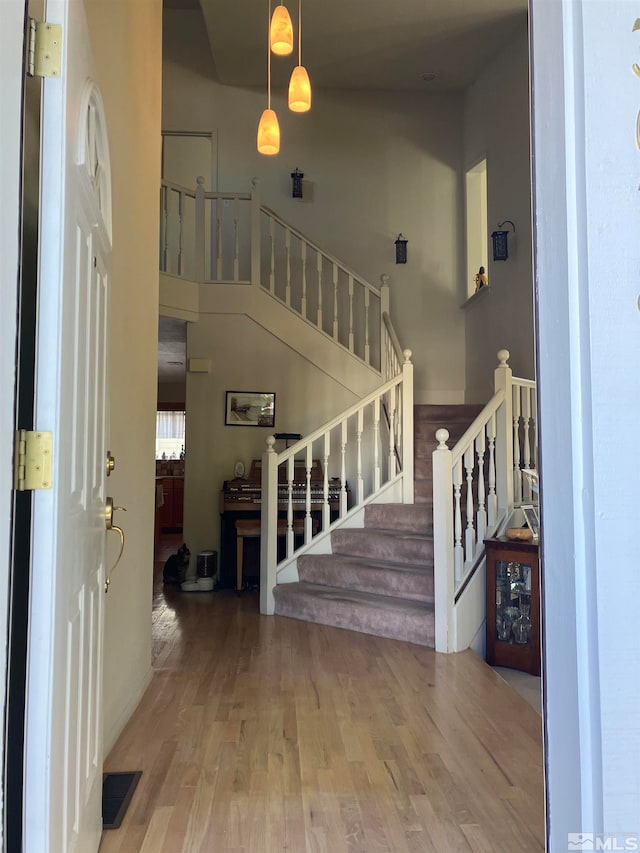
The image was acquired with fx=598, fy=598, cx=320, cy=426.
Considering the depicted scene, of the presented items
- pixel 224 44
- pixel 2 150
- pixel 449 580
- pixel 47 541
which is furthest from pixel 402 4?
pixel 47 541

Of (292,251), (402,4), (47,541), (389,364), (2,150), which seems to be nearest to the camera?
(2,150)

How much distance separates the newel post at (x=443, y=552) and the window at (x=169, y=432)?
366 inches

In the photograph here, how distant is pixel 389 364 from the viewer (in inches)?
239

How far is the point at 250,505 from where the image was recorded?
18.0 ft

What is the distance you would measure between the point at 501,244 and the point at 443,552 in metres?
3.42

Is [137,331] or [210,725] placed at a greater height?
[137,331]

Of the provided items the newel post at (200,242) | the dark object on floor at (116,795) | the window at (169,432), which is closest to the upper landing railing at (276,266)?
the newel post at (200,242)

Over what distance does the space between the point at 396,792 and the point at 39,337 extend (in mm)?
1876

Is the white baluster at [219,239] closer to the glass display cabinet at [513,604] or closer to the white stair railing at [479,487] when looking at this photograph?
the white stair railing at [479,487]

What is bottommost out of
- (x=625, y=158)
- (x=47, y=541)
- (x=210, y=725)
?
(x=210, y=725)

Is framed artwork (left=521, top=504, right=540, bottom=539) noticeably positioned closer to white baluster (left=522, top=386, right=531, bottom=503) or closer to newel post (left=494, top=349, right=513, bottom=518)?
newel post (left=494, top=349, right=513, bottom=518)

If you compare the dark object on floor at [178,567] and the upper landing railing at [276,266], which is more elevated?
the upper landing railing at [276,266]

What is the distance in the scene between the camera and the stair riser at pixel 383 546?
430 centimetres

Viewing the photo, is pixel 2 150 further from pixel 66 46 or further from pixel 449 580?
pixel 449 580
